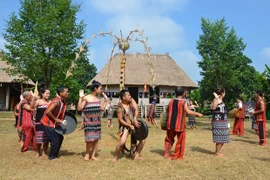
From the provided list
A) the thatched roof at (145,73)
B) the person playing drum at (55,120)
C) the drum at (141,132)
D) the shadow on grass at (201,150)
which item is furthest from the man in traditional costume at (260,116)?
the thatched roof at (145,73)

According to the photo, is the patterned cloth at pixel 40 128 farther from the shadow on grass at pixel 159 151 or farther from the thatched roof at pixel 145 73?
the thatched roof at pixel 145 73

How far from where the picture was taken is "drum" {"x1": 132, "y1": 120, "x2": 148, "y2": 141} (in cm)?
659

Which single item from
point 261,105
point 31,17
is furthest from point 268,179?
point 31,17

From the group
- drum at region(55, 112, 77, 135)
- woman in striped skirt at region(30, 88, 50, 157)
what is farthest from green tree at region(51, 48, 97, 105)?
drum at region(55, 112, 77, 135)

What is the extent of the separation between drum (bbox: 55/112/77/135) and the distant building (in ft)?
60.7

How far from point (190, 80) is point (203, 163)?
968 inches

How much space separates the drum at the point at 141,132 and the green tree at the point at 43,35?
44.2 ft

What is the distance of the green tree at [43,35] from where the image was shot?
1900 centimetres

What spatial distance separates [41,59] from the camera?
751 inches

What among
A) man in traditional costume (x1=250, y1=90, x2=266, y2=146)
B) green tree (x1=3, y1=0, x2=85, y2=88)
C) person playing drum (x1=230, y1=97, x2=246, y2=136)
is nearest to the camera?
man in traditional costume (x1=250, y1=90, x2=266, y2=146)

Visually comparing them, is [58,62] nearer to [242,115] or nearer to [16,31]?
[16,31]

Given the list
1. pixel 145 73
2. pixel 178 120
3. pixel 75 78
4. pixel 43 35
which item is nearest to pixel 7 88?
pixel 75 78

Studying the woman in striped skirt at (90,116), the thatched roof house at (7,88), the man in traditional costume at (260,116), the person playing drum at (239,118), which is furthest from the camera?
the thatched roof house at (7,88)

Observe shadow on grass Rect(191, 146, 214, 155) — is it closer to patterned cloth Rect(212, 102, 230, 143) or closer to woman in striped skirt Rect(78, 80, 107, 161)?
patterned cloth Rect(212, 102, 230, 143)
